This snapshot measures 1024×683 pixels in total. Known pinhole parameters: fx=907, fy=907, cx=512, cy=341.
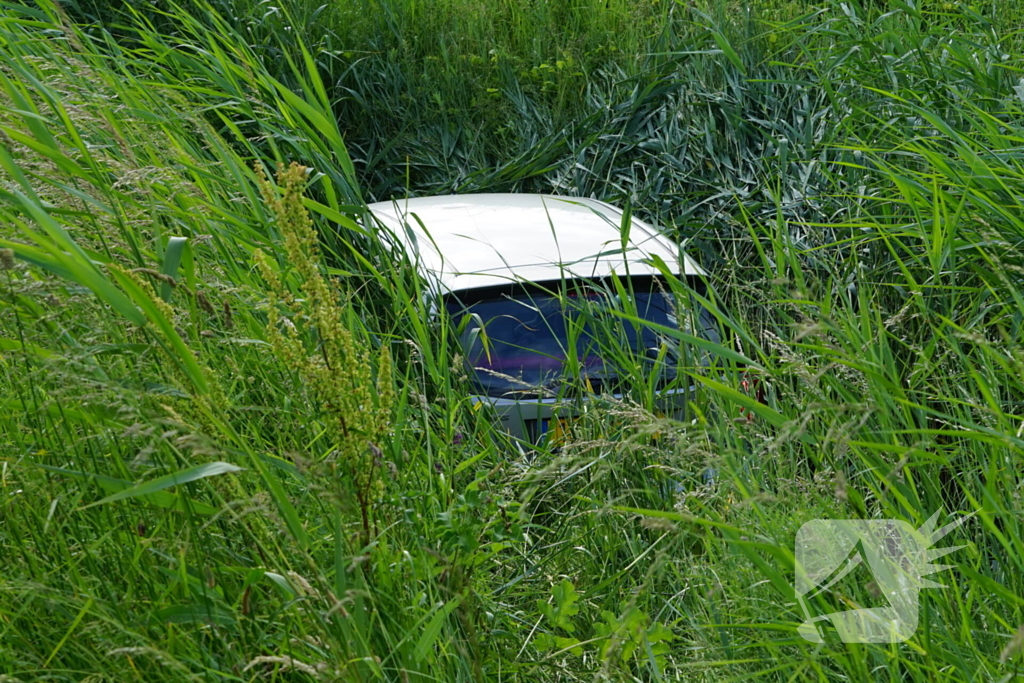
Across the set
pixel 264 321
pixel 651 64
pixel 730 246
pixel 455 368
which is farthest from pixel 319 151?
pixel 651 64

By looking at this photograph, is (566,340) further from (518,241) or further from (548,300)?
(518,241)

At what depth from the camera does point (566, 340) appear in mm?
3221

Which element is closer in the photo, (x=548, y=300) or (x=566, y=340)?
(x=566, y=340)

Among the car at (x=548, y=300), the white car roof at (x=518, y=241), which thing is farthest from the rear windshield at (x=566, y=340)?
the white car roof at (x=518, y=241)

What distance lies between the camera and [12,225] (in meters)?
2.17

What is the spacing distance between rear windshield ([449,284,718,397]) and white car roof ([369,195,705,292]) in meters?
0.11

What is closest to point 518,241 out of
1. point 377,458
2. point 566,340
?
point 566,340

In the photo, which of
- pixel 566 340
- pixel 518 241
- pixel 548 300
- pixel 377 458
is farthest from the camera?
pixel 518 241

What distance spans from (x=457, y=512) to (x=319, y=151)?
1.46 metres

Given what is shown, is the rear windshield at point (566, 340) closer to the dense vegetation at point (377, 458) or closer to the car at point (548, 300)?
the car at point (548, 300)

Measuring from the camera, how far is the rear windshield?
245 cm

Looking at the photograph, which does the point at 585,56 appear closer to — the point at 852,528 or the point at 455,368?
the point at 455,368

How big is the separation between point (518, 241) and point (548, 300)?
39 cm

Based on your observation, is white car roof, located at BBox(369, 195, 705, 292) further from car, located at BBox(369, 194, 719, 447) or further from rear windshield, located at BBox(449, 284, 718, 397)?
rear windshield, located at BBox(449, 284, 718, 397)
